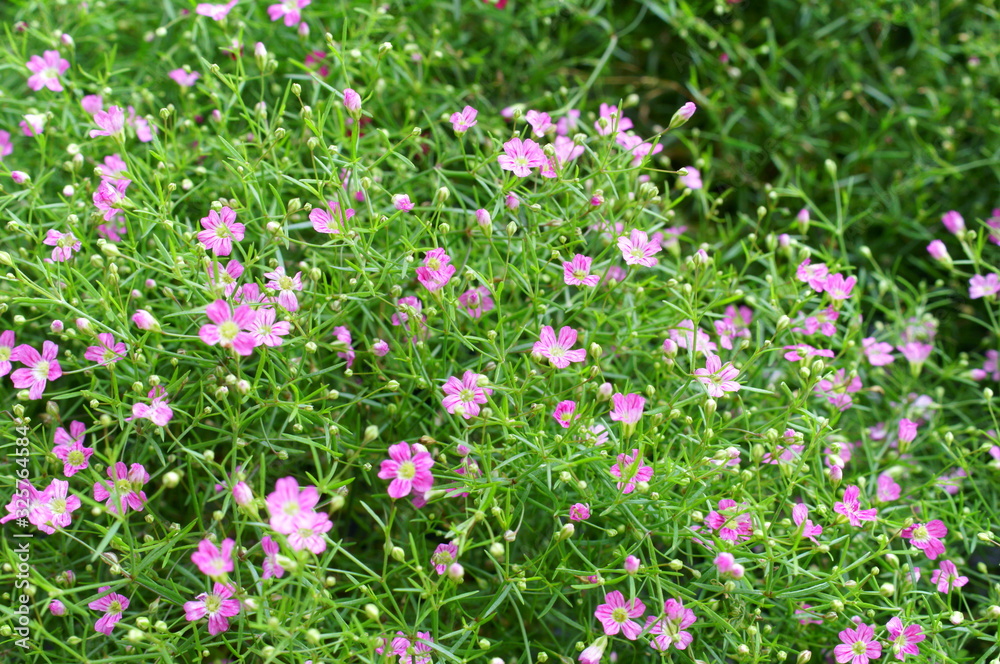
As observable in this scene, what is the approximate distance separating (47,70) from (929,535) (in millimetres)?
2050

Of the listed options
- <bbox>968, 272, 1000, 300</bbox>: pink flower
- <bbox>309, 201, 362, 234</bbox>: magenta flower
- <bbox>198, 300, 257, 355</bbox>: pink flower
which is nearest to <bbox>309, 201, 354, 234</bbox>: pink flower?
<bbox>309, 201, 362, 234</bbox>: magenta flower

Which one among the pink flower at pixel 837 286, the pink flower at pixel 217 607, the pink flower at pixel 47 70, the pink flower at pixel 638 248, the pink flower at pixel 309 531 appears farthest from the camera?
the pink flower at pixel 47 70

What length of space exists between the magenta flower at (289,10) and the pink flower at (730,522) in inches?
52.5

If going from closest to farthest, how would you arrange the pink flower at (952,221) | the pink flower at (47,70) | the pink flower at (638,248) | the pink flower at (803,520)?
the pink flower at (803,520), the pink flower at (638,248), the pink flower at (47,70), the pink flower at (952,221)

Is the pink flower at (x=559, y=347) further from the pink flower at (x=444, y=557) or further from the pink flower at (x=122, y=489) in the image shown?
the pink flower at (x=122, y=489)

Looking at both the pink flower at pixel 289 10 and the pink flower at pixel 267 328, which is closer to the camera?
the pink flower at pixel 267 328

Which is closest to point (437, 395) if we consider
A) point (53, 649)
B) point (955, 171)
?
point (53, 649)

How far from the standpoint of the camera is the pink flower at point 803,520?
1.25 metres

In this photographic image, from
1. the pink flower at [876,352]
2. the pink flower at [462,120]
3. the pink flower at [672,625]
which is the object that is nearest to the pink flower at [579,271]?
the pink flower at [462,120]

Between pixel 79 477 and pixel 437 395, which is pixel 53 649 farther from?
pixel 437 395

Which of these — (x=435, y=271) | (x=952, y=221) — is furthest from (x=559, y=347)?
(x=952, y=221)

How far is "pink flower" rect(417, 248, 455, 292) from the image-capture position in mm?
1232

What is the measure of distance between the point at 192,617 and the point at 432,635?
0.38 m

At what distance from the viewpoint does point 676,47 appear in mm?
2195
